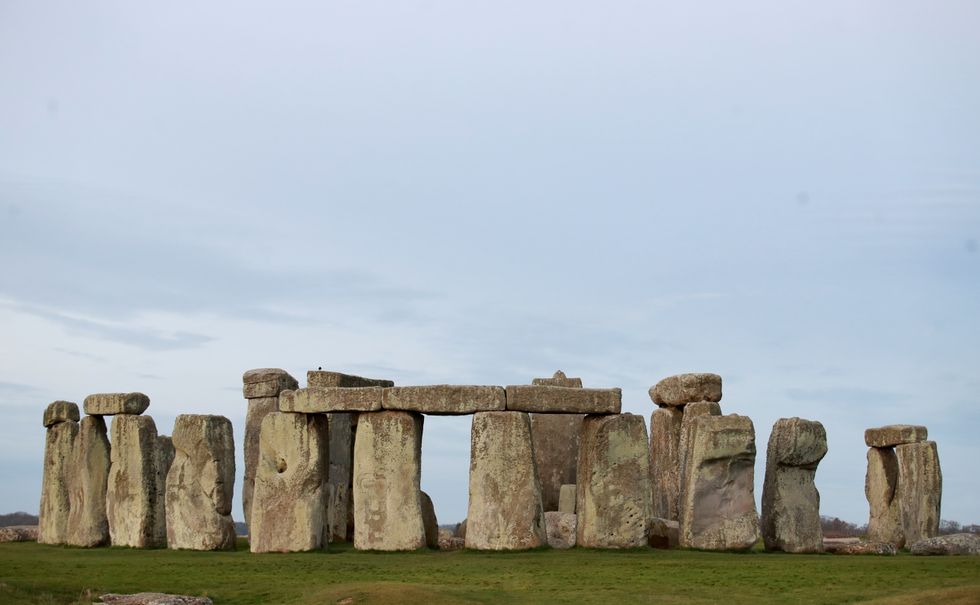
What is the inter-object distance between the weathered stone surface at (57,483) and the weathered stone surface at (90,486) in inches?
18.0

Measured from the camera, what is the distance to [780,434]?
25.1 metres

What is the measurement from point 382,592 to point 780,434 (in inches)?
372

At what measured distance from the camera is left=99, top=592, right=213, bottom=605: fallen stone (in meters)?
18.0

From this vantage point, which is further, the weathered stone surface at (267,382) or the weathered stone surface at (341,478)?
the weathered stone surface at (267,382)

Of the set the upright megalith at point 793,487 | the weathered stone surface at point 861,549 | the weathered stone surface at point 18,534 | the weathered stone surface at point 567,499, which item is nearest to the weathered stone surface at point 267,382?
the weathered stone surface at point 18,534

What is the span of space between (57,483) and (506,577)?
40.1 ft

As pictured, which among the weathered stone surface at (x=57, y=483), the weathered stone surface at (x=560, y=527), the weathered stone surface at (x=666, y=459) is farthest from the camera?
the weathered stone surface at (x=666, y=459)

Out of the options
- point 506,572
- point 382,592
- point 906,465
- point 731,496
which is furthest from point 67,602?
point 906,465

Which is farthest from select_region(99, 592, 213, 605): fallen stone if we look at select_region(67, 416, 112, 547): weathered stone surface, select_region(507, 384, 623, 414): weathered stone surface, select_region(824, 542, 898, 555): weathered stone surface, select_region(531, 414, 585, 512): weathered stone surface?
select_region(531, 414, 585, 512): weathered stone surface

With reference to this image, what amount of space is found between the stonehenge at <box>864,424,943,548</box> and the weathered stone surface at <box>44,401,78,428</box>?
1576 centimetres

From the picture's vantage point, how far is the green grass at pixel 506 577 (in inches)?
717

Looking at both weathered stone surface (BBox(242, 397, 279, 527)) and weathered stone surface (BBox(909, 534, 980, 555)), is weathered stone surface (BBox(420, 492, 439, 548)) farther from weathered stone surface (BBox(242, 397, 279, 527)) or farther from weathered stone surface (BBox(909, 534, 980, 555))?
weathered stone surface (BBox(909, 534, 980, 555))

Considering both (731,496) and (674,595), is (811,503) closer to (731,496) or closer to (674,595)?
(731,496)

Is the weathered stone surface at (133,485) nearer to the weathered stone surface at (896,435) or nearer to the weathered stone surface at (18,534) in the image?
the weathered stone surface at (18,534)
